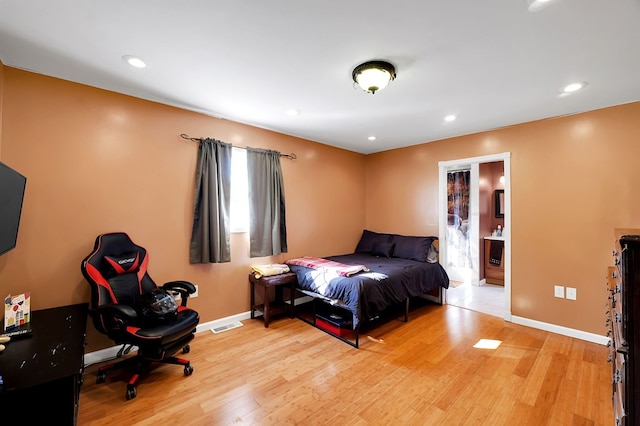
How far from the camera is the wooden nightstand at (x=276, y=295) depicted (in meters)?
3.21

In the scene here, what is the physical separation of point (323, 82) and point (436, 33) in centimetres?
98

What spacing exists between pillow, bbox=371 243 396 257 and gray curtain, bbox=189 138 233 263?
2.46m

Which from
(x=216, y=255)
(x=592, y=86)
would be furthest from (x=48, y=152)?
(x=592, y=86)

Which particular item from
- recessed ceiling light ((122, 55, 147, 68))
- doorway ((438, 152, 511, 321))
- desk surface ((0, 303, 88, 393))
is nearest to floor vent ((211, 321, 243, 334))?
desk surface ((0, 303, 88, 393))

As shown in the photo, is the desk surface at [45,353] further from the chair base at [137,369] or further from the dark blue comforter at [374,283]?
the dark blue comforter at [374,283]

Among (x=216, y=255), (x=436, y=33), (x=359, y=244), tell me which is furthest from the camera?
(x=359, y=244)

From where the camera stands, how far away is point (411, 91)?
8.34 ft

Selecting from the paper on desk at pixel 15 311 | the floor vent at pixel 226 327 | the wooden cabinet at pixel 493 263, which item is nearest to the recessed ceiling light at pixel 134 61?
the paper on desk at pixel 15 311

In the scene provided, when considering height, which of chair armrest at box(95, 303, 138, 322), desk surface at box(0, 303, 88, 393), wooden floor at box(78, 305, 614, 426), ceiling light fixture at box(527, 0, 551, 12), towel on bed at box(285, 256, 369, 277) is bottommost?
wooden floor at box(78, 305, 614, 426)

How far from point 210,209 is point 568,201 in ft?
13.5

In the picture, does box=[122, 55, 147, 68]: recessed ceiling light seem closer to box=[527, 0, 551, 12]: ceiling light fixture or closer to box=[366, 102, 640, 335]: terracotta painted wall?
box=[527, 0, 551, 12]: ceiling light fixture

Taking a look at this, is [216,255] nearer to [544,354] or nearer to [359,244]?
[359,244]

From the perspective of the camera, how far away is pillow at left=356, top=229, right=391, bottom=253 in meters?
4.59

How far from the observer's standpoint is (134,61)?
206cm
